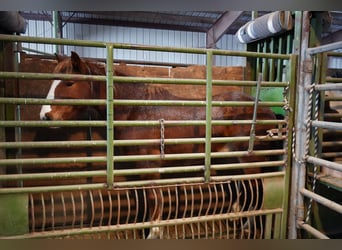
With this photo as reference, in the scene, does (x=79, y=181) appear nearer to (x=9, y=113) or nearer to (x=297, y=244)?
(x=9, y=113)

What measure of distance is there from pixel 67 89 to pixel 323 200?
71.9 inches

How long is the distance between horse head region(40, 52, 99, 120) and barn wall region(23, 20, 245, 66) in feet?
14.3

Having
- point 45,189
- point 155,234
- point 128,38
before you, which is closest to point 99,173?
point 45,189

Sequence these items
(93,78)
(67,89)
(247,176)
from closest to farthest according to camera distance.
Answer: (93,78)
(67,89)
(247,176)

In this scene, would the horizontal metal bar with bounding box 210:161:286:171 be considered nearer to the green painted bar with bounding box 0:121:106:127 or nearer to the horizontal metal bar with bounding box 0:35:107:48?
the green painted bar with bounding box 0:121:106:127

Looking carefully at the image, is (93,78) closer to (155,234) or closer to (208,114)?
(208,114)

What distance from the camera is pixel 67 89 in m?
1.71

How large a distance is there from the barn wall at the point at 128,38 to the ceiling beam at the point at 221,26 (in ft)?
1.58

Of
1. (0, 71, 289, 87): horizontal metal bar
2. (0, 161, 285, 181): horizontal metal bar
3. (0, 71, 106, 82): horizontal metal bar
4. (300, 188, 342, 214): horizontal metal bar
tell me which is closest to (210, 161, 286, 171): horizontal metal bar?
(0, 161, 285, 181): horizontal metal bar

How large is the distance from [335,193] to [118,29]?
18.5 ft

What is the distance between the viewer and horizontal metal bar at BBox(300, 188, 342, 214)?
59.3 inches

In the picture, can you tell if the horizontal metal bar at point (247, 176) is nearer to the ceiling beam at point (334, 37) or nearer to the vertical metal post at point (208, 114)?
the vertical metal post at point (208, 114)

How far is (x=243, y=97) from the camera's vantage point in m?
2.10

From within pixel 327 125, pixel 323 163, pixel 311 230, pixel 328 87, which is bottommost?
pixel 311 230
